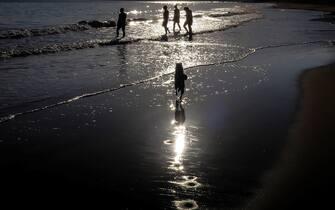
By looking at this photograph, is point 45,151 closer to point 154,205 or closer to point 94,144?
point 94,144

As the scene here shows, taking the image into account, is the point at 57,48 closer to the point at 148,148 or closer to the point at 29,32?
the point at 29,32

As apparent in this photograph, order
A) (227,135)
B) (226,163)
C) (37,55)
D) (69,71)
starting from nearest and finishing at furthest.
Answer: (226,163) → (227,135) → (69,71) → (37,55)

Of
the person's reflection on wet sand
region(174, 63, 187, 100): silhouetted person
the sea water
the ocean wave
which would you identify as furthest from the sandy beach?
the ocean wave

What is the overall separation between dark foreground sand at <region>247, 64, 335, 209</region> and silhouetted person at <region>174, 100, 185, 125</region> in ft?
6.41

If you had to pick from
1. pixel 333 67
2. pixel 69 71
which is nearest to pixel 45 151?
pixel 69 71

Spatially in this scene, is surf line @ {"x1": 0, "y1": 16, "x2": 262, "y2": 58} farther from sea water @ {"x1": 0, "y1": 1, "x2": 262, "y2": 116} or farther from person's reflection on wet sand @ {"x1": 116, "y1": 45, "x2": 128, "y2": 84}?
person's reflection on wet sand @ {"x1": 116, "y1": 45, "x2": 128, "y2": 84}

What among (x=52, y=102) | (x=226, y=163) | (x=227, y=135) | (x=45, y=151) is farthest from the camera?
(x=52, y=102)

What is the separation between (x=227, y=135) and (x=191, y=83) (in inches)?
189

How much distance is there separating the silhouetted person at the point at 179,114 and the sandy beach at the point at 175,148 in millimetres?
58

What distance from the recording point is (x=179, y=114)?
892 centimetres

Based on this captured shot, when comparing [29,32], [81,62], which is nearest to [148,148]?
[81,62]

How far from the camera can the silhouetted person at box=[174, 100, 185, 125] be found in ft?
27.5

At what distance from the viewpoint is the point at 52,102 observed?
32.4ft

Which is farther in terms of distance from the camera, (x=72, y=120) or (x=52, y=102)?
(x=52, y=102)
